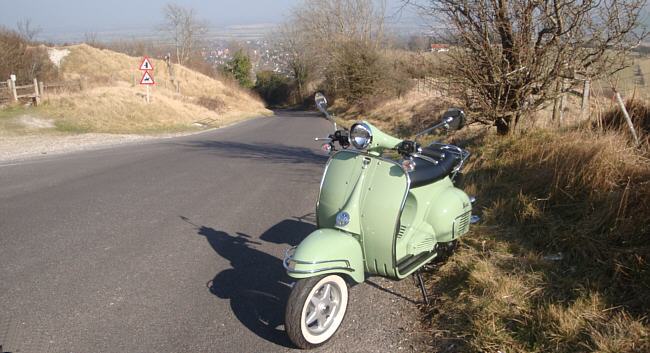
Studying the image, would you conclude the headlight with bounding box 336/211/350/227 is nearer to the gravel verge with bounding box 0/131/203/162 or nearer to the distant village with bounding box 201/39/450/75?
the gravel verge with bounding box 0/131/203/162

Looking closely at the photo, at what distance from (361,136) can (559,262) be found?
193 centimetres

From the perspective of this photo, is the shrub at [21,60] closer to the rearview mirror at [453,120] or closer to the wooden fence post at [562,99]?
the wooden fence post at [562,99]

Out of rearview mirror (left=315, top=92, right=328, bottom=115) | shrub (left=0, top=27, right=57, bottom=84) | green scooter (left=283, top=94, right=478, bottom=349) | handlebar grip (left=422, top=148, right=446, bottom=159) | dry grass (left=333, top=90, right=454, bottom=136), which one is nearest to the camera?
green scooter (left=283, top=94, right=478, bottom=349)

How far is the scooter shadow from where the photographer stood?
349 centimetres

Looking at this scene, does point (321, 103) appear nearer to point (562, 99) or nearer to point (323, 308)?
point (323, 308)

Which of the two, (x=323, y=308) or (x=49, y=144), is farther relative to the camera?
(x=49, y=144)

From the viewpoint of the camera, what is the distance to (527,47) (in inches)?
259

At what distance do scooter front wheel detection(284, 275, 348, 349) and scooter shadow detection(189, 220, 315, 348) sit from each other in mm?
181

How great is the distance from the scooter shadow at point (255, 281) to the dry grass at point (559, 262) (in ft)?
3.81

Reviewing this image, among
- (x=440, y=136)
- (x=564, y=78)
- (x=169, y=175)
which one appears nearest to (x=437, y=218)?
(x=564, y=78)

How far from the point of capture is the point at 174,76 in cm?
4991

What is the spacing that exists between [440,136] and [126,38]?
219ft

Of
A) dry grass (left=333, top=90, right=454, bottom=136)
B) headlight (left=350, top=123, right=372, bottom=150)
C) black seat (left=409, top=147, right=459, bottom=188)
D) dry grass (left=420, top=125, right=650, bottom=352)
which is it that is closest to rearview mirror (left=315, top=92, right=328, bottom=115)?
headlight (left=350, top=123, right=372, bottom=150)

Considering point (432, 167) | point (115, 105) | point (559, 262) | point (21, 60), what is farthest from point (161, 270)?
point (21, 60)
